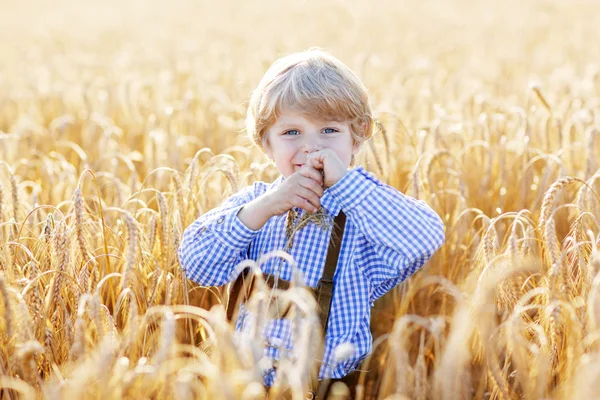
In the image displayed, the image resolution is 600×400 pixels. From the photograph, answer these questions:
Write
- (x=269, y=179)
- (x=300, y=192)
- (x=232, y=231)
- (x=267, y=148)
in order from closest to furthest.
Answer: (x=300, y=192) → (x=232, y=231) → (x=267, y=148) → (x=269, y=179)

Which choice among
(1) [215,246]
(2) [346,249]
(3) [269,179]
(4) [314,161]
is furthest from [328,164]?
(3) [269,179]

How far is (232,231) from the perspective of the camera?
2.01m

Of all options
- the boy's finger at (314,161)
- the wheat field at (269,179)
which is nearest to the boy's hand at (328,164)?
the boy's finger at (314,161)

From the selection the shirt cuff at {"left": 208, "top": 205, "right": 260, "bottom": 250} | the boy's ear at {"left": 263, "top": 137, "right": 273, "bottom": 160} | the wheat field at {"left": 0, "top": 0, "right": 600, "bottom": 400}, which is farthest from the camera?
the boy's ear at {"left": 263, "top": 137, "right": 273, "bottom": 160}

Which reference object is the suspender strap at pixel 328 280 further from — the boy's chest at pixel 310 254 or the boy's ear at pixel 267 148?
the boy's ear at pixel 267 148

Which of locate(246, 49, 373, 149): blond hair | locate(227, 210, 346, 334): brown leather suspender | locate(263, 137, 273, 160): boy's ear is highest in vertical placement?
locate(246, 49, 373, 149): blond hair

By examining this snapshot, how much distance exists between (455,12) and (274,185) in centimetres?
903

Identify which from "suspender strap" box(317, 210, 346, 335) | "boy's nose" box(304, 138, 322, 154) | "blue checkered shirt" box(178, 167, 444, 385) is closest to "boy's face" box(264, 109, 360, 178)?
"boy's nose" box(304, 138, 322, 154)

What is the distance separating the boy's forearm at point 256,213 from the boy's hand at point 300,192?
0.02 m

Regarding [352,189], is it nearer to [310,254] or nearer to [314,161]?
[314,161]

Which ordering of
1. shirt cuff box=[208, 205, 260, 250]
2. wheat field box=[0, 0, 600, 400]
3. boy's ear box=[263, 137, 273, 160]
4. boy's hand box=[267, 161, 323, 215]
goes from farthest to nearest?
1. boy's ear box=[263, 137, 273, 160]
2. shirt cuff box=[208, 205, 260, 250]
3. boy's hand box=[267, 161, 323, 215]
4. wheat field box=[0, 0, 600, 400]

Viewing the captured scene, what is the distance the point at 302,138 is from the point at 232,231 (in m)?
0.33

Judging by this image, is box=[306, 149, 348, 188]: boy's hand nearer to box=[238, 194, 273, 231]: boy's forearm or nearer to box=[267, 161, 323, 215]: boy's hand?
box=[267, 161, 323, 215]: boy's hand

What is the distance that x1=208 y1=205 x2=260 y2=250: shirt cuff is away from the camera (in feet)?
6.56
